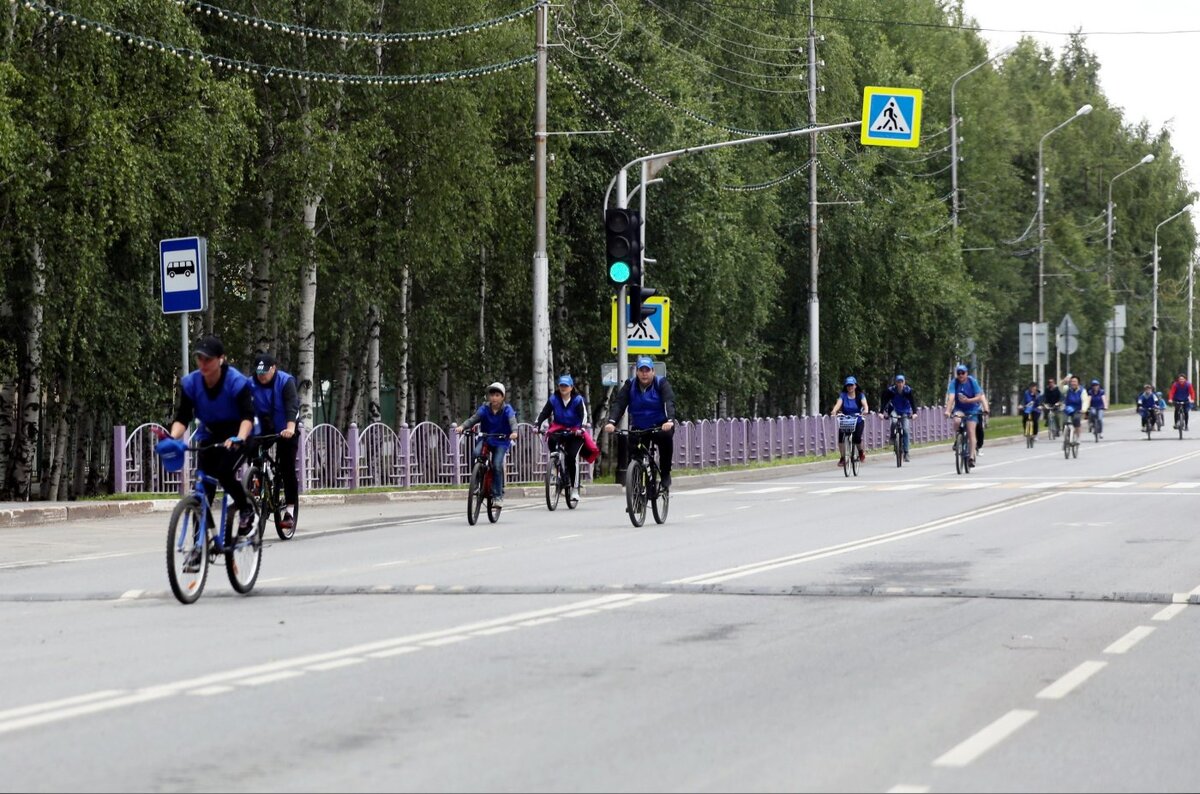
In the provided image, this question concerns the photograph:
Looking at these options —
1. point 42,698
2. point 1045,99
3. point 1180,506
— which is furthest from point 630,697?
point 1045,99

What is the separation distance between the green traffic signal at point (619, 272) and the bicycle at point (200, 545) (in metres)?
14.2

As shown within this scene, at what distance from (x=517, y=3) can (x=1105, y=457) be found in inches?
612

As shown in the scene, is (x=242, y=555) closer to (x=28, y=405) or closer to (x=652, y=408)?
(x=652, y=408)

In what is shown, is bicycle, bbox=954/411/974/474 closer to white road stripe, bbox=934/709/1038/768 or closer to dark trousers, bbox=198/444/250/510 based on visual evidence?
dark trousers, bbox=198/444/250/510

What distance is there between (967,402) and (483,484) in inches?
605

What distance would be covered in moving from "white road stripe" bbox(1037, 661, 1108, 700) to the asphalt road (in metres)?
0.03

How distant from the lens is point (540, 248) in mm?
31438

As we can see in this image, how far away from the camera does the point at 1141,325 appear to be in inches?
4405

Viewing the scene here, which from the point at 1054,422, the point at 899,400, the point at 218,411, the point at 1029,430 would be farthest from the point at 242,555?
the point at 1054,422

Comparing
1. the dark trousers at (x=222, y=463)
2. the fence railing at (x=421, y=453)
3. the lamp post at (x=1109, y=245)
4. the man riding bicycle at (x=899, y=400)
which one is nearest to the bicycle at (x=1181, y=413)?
the fence railing at (x=421, y=453)

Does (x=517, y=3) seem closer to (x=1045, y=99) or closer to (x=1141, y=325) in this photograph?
(x=1045, y=99)

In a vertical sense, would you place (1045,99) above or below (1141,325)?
above

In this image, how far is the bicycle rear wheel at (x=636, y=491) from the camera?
20.6 meters

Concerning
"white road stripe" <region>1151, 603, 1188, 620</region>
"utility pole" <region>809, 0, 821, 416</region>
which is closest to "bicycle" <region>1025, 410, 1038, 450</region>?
"utility pole" <region>809, 0, 821, 416</region>
